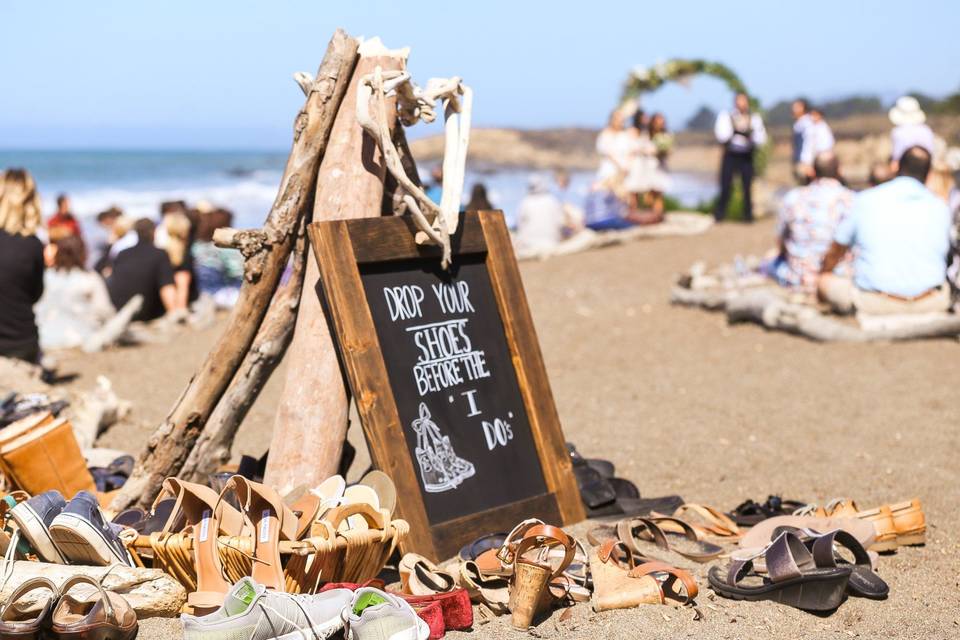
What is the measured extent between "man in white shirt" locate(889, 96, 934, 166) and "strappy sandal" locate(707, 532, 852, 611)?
8289 millimetres

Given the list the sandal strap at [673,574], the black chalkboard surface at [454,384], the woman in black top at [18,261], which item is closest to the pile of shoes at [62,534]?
the black chalkboard surface at [454,384]

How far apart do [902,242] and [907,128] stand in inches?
143

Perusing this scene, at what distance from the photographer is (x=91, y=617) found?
282 centimetres

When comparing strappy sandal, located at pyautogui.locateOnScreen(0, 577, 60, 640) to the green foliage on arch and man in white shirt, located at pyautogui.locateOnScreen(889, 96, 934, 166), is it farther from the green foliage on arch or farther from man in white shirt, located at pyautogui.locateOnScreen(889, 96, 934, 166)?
the green foliage on arch

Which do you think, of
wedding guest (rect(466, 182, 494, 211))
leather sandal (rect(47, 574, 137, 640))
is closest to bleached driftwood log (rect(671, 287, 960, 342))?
wedding guest (rect(466, 182, 494, 211))

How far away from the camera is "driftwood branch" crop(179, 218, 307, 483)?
4.02 meters

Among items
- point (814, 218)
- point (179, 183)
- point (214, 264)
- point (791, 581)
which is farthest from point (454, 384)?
point (179, 183)

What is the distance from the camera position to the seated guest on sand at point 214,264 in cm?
1152

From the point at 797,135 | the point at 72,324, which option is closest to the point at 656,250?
the point at 797,135

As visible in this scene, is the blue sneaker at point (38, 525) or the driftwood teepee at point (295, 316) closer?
the blue sneaker at point (38, 525)

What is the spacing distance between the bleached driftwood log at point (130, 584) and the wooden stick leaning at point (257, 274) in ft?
2.99

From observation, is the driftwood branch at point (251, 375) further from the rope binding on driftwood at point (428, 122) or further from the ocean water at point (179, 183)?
the ocean water at point (179, 183)

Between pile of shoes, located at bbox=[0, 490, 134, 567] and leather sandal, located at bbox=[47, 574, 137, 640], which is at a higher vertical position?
pile of shoes, located at bbox=[0, 490, 134, 567]

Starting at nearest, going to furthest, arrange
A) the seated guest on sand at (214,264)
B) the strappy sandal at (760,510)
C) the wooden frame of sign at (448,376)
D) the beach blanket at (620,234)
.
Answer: the wooden frame of sign at (448,376), the strappy sandal at (760,510), the seated guest on sand at (214,264), the beach blanket at (620,234)
